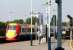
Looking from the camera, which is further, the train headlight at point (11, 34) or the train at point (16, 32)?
the train at point (16, 32)

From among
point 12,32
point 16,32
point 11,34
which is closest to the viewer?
point 11,34

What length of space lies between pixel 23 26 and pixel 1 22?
26.3 feet

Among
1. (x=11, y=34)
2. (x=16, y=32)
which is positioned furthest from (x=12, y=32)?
(x=16, y=32)

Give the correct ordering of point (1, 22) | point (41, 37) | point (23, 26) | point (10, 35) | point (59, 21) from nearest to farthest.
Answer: point (59, 21) < point (41, 37) < point (10, 35) < point (23, 26) < point (1, 22)

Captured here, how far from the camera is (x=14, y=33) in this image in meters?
39.5

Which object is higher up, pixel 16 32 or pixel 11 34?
pixel 16 32

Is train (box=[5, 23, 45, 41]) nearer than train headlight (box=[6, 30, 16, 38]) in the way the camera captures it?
No

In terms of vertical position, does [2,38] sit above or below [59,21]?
below

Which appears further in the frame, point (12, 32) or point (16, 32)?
point (16, 32)

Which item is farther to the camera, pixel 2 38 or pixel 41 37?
pixel 2 38

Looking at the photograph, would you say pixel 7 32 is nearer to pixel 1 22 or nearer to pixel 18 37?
pixel 18 37

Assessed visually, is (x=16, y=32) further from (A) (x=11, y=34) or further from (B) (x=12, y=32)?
(A) (x=11, y=34)

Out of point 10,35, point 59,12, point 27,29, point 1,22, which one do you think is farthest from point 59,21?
point 1,22

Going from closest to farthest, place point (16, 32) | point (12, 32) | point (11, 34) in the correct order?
point (11, 34)
point (12, 32)
point (16, 32)
